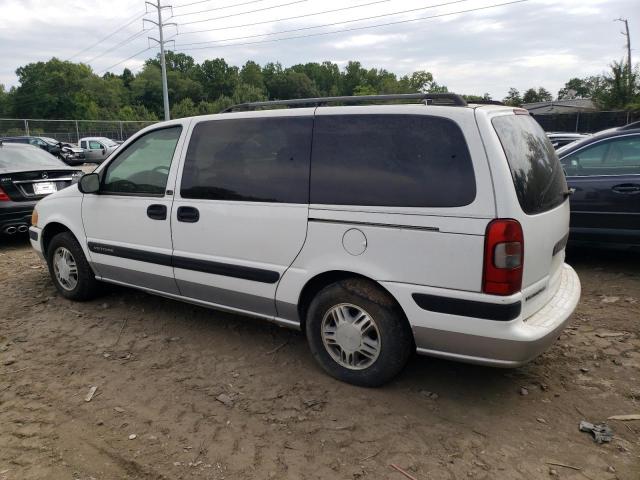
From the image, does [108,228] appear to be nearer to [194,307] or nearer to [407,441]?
[194,307]

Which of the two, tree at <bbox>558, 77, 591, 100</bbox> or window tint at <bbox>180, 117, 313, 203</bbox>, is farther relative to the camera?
tree at <bbox>558, 77, 591, 100</bbox>

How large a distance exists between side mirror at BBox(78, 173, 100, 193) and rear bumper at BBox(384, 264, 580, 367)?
3033 millimetres

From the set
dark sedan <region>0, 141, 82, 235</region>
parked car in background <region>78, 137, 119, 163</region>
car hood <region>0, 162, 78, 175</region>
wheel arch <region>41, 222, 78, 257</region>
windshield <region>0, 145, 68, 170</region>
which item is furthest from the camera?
parked car in background <region>78, 137, 119, 163</region>

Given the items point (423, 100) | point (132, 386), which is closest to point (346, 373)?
point (132, 386)

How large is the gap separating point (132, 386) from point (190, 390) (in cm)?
42

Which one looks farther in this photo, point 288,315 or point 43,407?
point 288,315

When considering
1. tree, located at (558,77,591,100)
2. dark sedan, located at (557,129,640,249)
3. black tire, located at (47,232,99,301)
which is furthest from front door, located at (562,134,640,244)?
tree, located at (558,77,591,100)

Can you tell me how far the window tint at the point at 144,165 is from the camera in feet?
13.6

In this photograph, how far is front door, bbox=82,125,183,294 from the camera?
13.5 ft

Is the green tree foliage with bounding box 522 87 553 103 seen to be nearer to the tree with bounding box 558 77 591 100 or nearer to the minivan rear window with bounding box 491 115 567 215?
the tree with bounding box 558 77 591 100

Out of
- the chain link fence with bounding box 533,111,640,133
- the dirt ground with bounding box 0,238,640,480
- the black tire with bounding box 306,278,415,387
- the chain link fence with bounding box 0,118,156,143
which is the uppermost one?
the chain link fence with bounding box 0,118,156,143

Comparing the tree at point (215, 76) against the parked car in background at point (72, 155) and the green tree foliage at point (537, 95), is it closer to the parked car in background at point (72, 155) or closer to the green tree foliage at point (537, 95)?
the green tree foliage at point (537, 95)

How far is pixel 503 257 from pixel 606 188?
3404 millimetres

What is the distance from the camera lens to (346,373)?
11.1 feet
